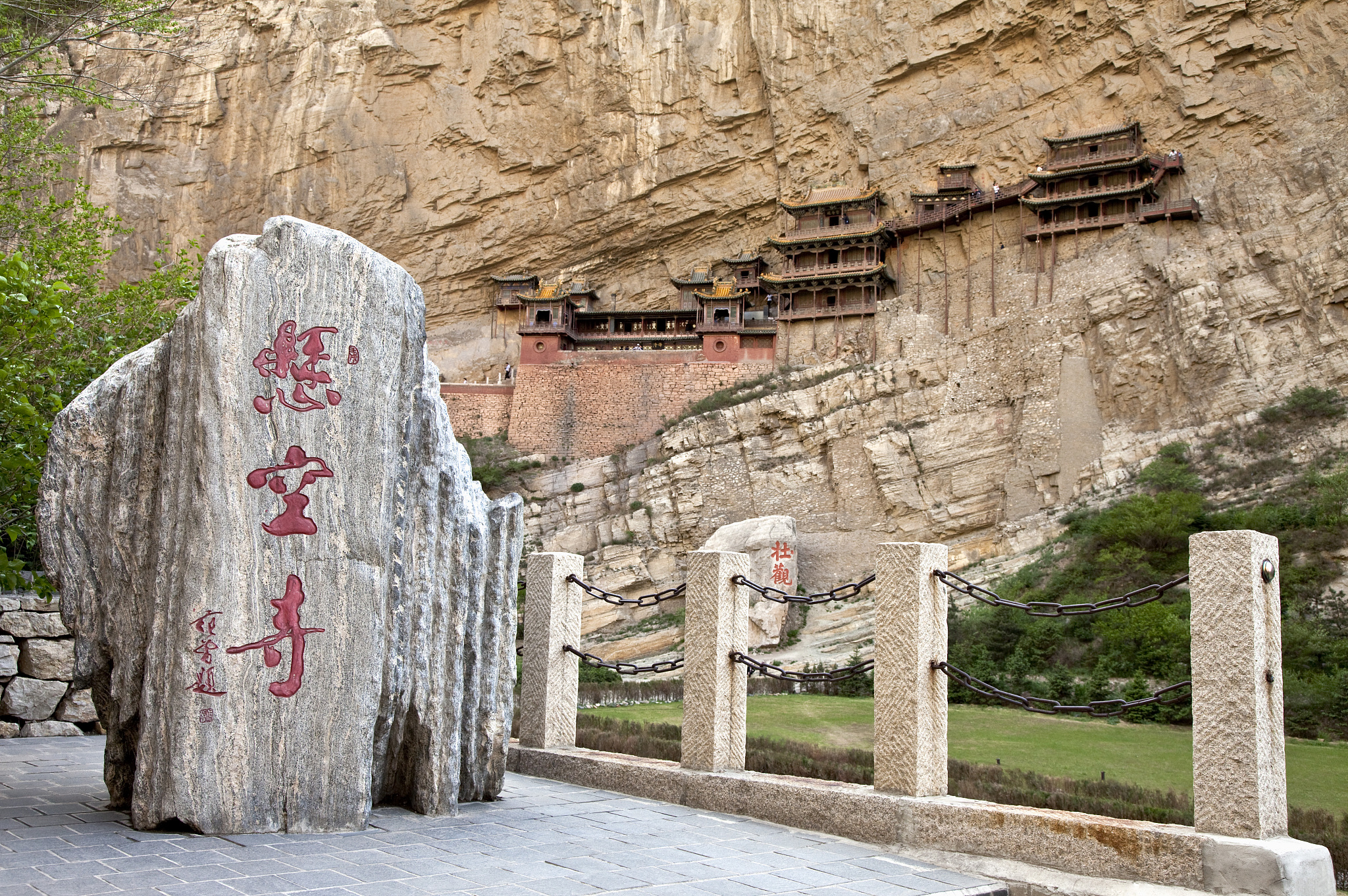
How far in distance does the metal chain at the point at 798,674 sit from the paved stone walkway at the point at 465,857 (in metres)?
0.74

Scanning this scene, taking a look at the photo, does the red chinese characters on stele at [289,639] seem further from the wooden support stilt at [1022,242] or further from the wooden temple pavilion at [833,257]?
the wooden support stilt at [1022,242]

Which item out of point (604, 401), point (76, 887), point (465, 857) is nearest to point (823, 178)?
point (604, 401)

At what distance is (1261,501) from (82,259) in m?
17.5

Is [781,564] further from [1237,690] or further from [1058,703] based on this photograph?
[1237,690]

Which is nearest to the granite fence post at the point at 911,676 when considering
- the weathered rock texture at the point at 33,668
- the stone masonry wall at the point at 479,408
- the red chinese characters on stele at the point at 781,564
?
the weathered rock texture at the point at 33,668

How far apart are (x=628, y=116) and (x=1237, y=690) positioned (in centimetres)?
3067

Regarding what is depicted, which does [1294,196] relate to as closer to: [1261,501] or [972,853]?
[1261,501]

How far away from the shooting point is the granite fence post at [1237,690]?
3.92 metres

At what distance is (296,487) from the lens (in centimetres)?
484

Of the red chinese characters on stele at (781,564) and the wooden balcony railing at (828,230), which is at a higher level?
the wooden balcony railing at (828,230)

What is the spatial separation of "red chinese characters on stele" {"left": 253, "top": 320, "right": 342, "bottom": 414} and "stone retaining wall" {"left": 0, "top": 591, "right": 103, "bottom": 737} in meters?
4.33

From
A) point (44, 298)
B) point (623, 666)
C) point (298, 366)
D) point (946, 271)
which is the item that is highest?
point (946, 271)

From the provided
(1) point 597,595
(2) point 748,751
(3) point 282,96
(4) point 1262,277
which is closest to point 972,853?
(2) point 748,751

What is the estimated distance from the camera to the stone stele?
4.62 meters
